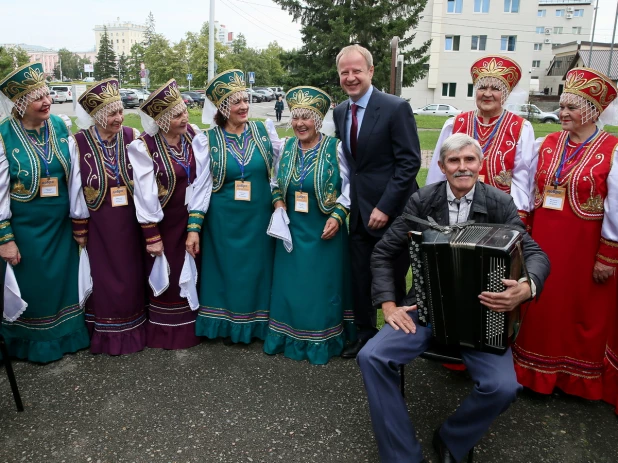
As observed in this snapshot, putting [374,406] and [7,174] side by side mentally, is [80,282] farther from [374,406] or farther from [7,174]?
[374,406]

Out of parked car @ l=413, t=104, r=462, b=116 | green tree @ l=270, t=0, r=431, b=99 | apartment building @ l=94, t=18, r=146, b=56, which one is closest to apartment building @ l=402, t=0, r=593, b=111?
parked car @ l=413, t=104, r=462, b=116

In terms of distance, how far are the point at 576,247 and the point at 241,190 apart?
2.33 m

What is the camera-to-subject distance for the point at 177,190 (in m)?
3.86

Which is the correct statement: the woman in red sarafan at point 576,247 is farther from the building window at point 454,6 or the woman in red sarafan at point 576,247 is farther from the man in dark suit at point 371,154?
the building window at point 454,6

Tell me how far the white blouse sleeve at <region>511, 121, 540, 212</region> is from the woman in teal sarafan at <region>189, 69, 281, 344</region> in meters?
1.77

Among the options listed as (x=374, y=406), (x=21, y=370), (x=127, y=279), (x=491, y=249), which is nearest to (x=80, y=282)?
(x=127, y=279)

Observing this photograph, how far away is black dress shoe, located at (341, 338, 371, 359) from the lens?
12.7 feet

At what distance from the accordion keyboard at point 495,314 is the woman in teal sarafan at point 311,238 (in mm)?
1457

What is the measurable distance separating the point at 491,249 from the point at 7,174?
3173 mm

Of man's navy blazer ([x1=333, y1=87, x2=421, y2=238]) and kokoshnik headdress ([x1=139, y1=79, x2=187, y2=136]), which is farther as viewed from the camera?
kokoshnik headdress ([x1=139, y1=79, x2=187, y2=136])

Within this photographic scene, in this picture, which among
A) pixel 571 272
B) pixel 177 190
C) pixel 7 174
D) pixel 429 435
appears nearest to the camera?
pixel 429 435

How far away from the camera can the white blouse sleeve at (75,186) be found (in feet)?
12.3

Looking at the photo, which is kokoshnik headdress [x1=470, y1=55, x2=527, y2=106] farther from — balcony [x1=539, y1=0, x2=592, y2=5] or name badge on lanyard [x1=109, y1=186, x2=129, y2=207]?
balcony [x1=539, y1=0, x2=592, y2=5]

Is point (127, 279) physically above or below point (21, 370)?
above
